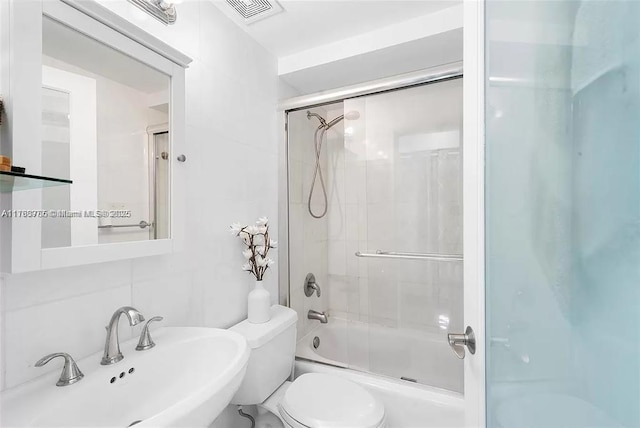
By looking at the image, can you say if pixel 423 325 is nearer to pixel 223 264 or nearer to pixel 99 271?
pixel 223 264

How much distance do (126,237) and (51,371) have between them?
1.32 feet

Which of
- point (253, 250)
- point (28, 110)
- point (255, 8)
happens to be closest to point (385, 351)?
point (253, 250)

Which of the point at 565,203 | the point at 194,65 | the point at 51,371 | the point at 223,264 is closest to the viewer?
the point at 565,203

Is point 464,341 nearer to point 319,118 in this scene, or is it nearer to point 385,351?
point 385,351

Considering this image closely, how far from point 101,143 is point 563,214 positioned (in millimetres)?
1168

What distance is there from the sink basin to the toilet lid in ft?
1.48

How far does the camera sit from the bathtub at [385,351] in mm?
1690

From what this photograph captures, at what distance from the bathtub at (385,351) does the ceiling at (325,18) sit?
1776 mm

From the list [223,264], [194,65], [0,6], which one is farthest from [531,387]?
[194,65]

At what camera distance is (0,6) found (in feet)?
2.27

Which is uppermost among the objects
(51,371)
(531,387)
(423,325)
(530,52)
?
(530,52)

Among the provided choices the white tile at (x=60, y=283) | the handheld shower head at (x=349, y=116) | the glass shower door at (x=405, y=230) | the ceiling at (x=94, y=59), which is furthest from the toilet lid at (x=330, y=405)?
the handheld shower head at (x=349, y=116)

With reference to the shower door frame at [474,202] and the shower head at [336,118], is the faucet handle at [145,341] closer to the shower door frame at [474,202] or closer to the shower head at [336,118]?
the shower door frame at [474,202]

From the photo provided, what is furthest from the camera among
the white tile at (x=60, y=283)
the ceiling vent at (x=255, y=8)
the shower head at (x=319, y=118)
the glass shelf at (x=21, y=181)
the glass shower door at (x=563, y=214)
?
the shower head at (x=319, y=118)
